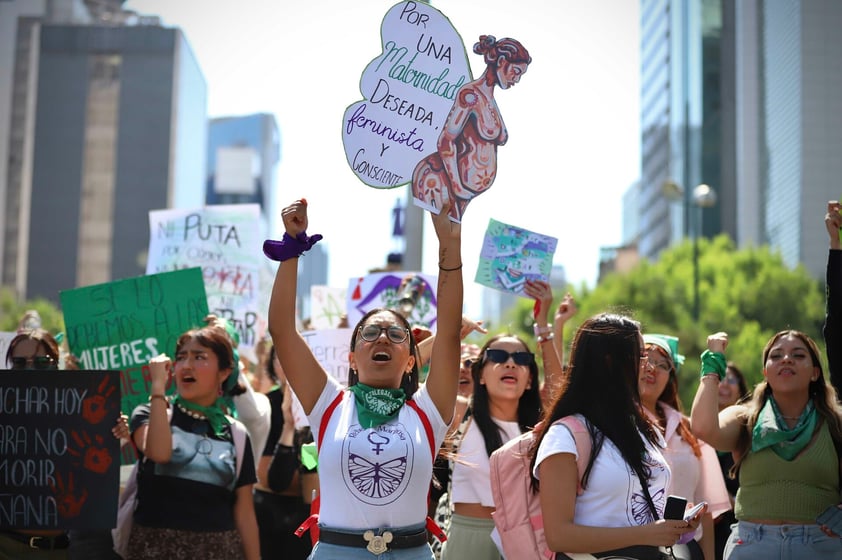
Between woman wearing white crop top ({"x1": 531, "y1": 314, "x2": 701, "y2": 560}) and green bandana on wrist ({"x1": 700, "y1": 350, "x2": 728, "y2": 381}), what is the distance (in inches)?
41.9

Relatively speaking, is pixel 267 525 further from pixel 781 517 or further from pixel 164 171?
pixel 164 171

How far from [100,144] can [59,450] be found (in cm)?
9791

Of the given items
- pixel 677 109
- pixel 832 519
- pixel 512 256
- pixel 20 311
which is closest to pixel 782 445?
pixel 832 519

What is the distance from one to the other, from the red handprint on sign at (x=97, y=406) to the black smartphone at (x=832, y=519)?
10.6ft

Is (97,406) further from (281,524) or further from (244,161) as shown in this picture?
(244,161)

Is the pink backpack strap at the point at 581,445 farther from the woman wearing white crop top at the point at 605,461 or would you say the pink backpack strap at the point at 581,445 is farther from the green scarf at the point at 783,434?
the green scarf at the point at 783,434

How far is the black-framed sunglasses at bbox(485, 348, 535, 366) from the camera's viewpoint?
18.6 ft

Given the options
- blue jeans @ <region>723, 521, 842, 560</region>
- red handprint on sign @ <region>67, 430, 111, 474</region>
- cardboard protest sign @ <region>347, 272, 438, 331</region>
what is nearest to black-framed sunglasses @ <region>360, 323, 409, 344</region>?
red handprint on sign @ <region>67, 430, 111, 474</region>

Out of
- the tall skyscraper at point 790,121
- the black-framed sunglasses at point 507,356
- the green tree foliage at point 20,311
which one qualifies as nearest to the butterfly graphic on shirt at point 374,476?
the black-framed sunglasses at point 507,356

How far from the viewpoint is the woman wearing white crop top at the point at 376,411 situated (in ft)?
12.2

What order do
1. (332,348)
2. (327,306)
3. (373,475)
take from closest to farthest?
(373,475) < (332,348) < (327,306)

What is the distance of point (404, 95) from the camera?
185 inches

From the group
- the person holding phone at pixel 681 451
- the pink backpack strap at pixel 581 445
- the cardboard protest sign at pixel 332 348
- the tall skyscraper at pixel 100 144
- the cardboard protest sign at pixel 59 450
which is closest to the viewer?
the pink backpack strap at pixel 581 445

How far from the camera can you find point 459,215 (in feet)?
13.8
